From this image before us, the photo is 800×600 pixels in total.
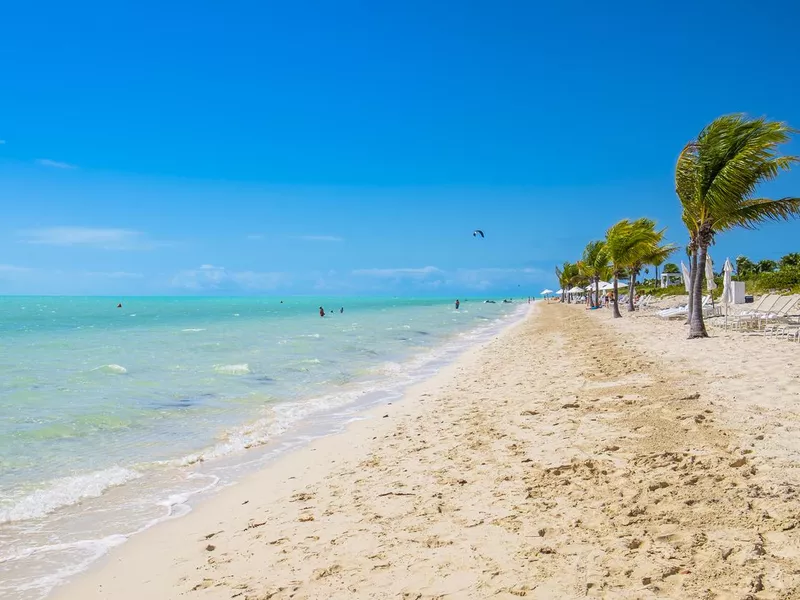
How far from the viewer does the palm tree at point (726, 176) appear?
597 inches

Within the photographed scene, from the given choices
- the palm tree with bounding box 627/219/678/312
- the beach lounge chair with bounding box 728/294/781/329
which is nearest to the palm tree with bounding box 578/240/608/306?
the palm tree with bounding box 627/219/678/312

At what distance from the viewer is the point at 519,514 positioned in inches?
180

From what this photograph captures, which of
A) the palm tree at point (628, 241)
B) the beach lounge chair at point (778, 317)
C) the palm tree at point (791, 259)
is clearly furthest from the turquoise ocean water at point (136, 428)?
the palm tree at point (791, 259)

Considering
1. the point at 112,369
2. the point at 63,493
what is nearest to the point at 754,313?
the point at 63,493

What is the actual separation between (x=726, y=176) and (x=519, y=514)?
1508 cm

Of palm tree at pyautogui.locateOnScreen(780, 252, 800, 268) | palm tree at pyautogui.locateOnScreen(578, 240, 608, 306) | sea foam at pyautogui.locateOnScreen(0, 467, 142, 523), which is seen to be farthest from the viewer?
palm tree at pyautogui.locateOnScreen(780, 252, 800, 268)

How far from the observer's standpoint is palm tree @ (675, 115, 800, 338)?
15164 mm

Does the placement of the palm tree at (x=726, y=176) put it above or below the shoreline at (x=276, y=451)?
above

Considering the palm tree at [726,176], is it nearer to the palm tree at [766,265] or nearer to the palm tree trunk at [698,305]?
the palm tree trunk at [698,305]

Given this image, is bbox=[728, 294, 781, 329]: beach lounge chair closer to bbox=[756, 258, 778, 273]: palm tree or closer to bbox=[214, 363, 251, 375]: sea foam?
bbox=[214, 363, 251, 375]: sea foam

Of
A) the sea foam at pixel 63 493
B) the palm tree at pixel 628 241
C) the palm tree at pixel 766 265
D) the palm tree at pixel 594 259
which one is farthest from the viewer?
the palm tree at pixel 766 265

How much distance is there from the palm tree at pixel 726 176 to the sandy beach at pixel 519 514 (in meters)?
8.97

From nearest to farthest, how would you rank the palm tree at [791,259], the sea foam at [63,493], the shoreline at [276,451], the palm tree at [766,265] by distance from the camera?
the shoreline at [276,451]
the sea foam at [63,493]
the palm tree at [791,259]
the palm tree at [766,265]

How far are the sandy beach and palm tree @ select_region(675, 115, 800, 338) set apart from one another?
29.4ft
